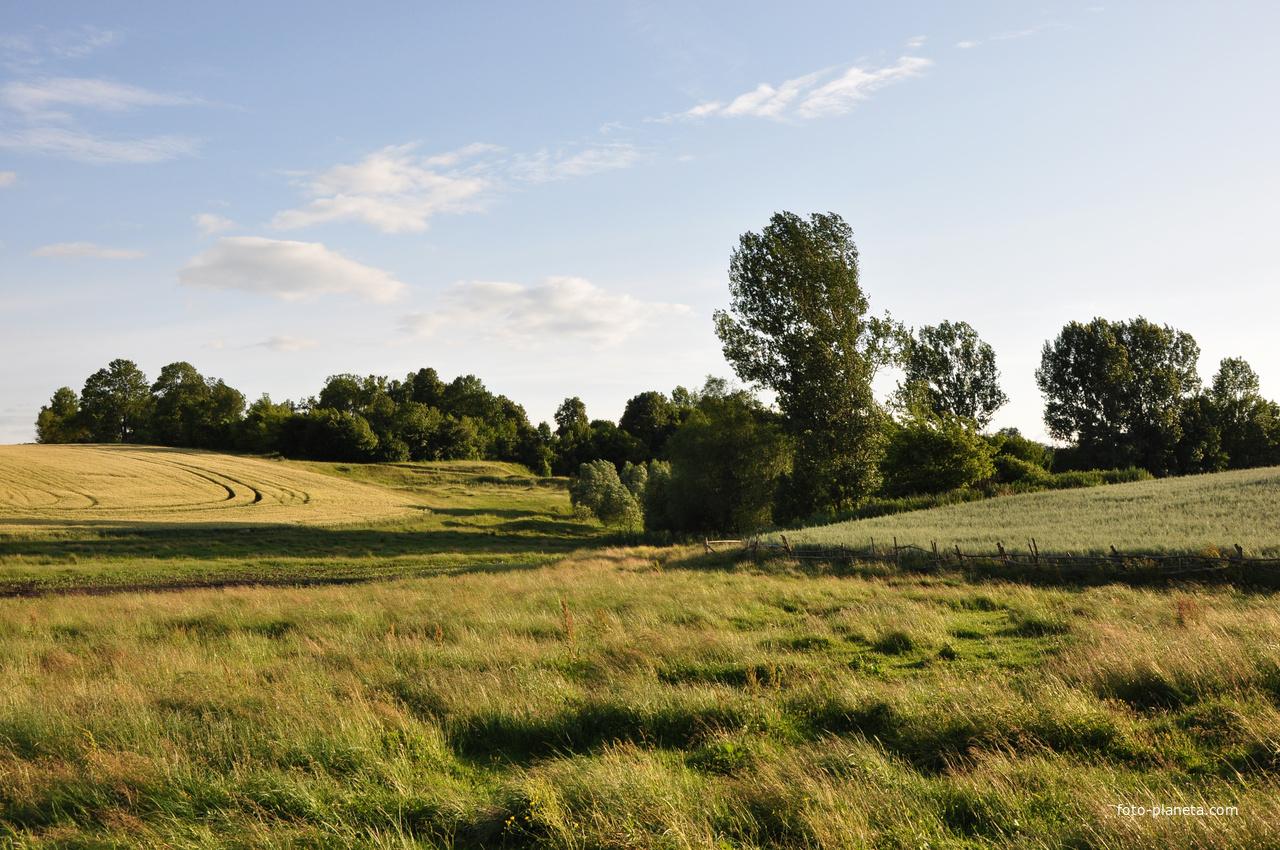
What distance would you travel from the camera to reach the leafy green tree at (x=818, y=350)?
40.4 meters

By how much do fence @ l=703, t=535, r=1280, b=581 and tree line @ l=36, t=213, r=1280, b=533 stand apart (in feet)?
62.6

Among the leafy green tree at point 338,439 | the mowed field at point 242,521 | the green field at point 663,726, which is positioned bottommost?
the mowed field at point 242,521

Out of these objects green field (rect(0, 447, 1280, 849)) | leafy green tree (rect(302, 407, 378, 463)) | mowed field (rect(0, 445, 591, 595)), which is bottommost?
mowed field (rect(0, 445, 591, 595))

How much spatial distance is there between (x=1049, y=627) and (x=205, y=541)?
42224 mm

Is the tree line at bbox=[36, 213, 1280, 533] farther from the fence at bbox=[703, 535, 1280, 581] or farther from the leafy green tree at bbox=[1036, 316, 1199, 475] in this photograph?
the fence at bbox=[703, 535, 1280, 581]

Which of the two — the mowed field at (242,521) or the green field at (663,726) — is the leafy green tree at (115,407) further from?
the green field at (663,726)

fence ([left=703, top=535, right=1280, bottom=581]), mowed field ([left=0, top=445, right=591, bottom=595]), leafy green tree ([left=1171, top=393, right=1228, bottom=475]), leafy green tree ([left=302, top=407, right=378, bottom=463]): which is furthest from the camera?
leafy green tree ([left=302, top=407, right=378, bottom=463])

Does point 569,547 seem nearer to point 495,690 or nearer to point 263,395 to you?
point 495,690

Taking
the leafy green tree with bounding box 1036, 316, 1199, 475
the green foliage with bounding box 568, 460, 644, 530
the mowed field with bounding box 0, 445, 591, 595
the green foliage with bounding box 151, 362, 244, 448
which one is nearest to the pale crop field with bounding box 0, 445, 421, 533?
the mowed field with bounding box 0, 445, 591, 595

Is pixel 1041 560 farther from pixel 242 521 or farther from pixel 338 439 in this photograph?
pixel 338 439

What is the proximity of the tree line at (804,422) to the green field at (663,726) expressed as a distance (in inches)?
1100

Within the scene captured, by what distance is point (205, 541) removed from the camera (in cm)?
3891

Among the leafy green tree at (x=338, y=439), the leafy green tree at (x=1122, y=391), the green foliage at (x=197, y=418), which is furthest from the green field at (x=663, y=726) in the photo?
the green foliage at (x=197, y=418)

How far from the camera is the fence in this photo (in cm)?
1444
